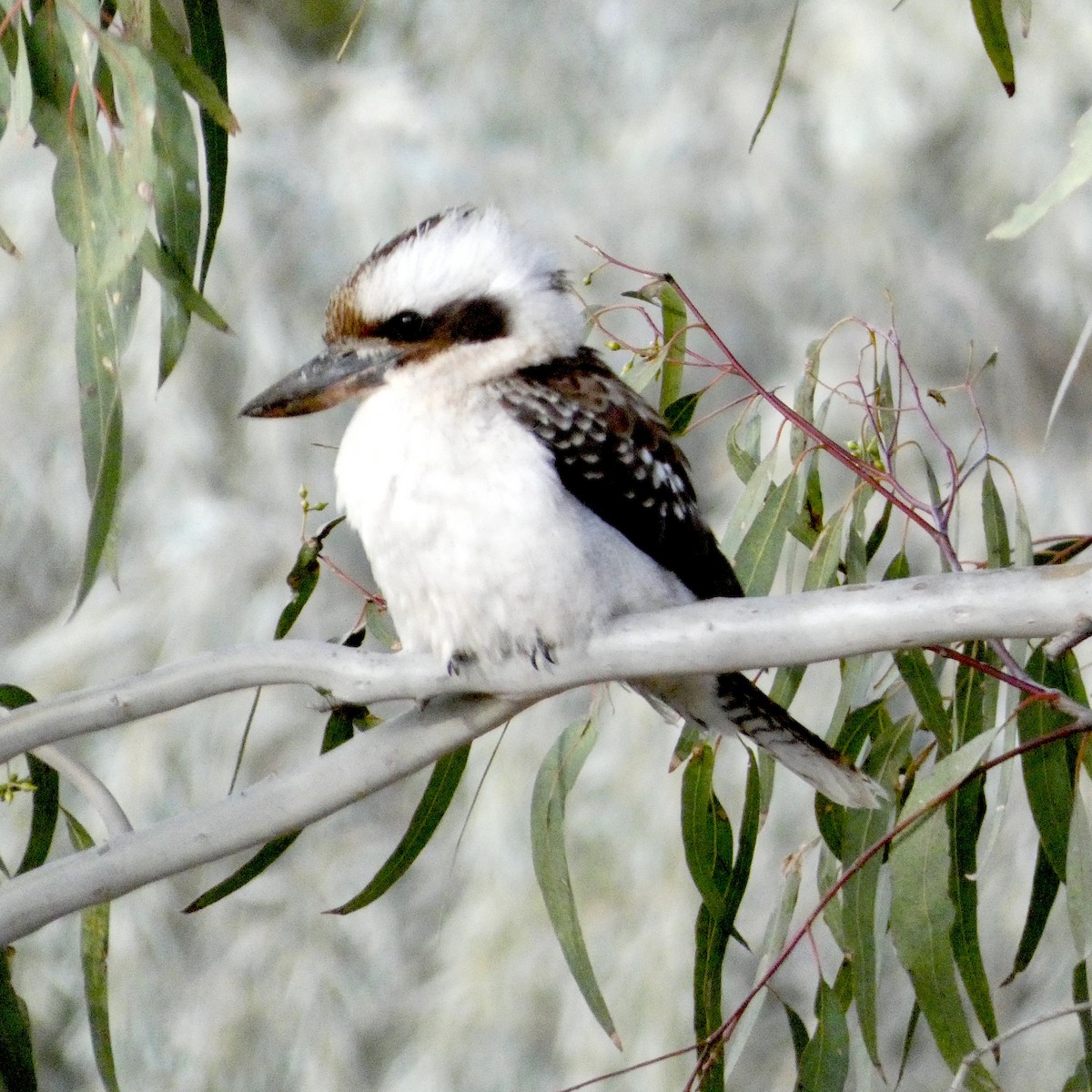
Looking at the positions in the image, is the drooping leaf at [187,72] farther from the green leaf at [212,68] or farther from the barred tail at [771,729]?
the barred tail at [771,729]

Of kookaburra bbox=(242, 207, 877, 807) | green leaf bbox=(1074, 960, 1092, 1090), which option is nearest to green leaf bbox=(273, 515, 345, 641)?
kookaburra bbox=(242, 207, 877, 807)

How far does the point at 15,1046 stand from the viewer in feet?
4.24

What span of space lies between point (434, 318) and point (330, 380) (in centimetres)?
9

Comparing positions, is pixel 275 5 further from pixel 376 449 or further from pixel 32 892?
pixel 32 892

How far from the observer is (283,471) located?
2.66 meters

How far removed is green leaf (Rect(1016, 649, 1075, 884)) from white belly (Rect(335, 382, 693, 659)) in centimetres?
30

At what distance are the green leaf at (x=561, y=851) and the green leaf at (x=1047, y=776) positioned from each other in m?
0.31

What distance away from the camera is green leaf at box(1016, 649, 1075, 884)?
1142 mm

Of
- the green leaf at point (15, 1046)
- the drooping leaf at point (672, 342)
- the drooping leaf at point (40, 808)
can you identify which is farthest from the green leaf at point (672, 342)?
the green leaf at point (15, 1046)

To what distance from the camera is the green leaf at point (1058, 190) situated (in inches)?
27.2

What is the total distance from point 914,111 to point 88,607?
5.05 feet

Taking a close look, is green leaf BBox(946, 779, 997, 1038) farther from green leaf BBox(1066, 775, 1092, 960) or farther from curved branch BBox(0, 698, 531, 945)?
curved branch BBox(0, 698, 531, 945)

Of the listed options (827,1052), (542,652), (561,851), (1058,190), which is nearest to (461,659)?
(542,652)

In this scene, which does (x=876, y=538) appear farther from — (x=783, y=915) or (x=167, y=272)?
(x=167, y=272)
